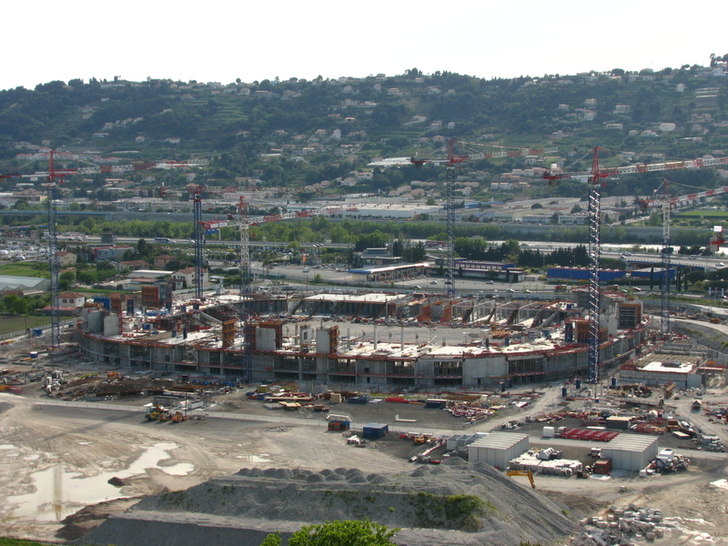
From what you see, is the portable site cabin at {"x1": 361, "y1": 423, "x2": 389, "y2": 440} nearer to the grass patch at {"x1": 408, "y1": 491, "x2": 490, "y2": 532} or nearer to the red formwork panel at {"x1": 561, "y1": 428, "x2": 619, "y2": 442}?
the red formwork panel at {"x1": 561, "y1": 428, "x2": 619, "y2": 442}

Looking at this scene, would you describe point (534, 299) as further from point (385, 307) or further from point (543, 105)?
point (543, 105)

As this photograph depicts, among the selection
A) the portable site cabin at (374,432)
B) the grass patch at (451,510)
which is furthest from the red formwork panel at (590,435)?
the grass patch at (451,510)

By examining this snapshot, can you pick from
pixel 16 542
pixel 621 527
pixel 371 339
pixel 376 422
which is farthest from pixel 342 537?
pixel 371 339

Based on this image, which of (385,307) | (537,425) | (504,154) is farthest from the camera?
(504,154)

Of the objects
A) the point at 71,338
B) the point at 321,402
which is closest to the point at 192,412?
the point at 321,402

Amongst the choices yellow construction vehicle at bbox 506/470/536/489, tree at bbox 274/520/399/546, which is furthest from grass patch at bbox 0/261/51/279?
tree at bbox 274/520/399/546

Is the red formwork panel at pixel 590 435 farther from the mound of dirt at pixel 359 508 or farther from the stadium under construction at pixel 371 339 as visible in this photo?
the stadium under construction at pixel 371 339
